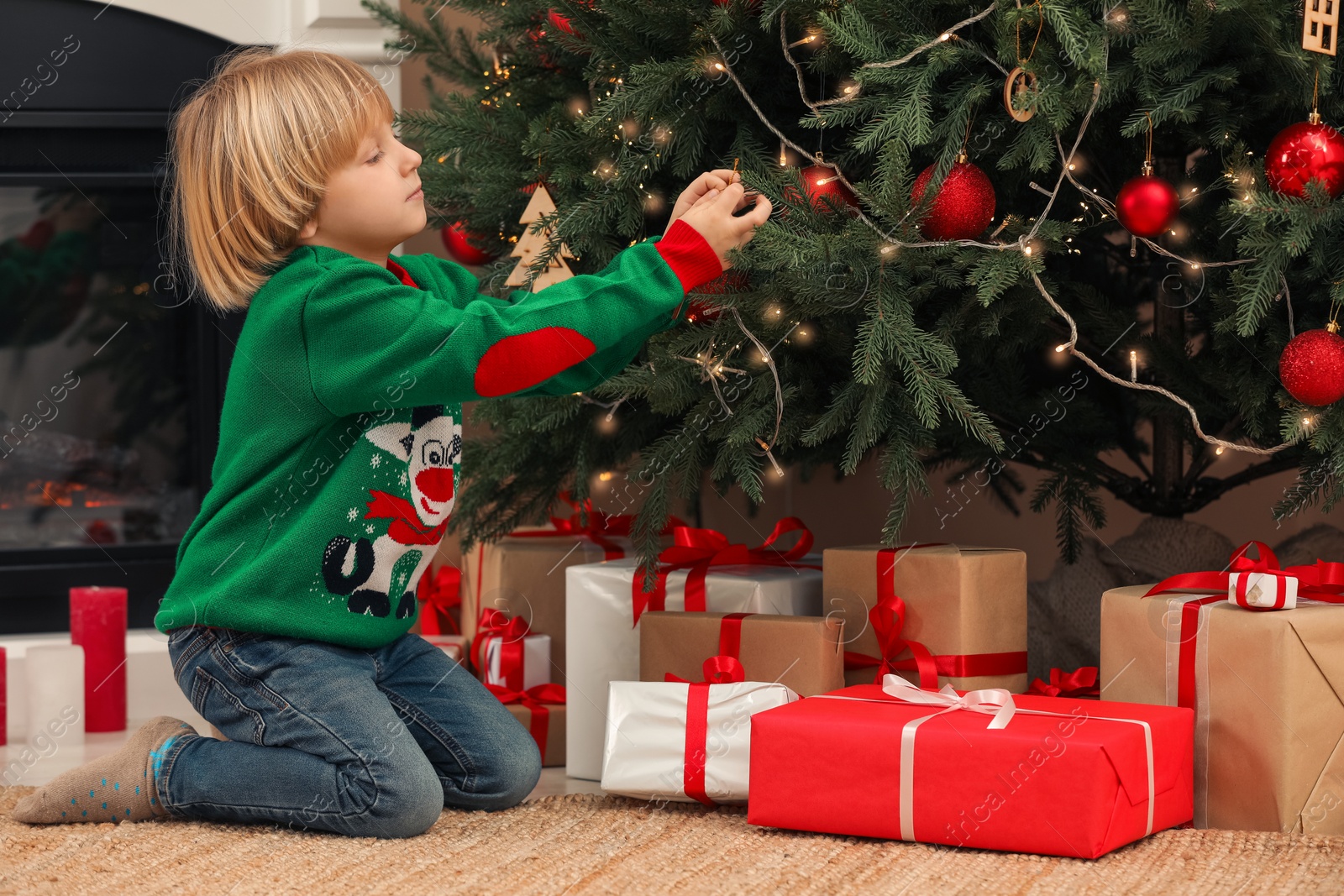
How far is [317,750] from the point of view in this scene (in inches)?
50.2

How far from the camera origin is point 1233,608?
1.25m

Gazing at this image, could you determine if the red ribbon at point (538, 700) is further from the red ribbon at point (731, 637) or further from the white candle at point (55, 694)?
the white candle at point (55, 694)

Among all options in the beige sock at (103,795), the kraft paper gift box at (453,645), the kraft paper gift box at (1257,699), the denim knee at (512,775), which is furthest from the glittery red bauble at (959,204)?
the beige sock at (103,795)

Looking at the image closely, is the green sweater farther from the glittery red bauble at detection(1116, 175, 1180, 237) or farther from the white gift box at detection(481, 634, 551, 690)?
the glittery red bauble at detection(1116, 175, 1180, 237)

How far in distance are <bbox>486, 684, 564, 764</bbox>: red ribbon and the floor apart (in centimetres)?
4

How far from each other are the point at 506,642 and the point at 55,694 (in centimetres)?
66

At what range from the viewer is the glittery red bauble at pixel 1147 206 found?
1269 millimetres

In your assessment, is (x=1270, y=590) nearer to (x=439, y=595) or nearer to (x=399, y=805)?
(x=399, y=805)

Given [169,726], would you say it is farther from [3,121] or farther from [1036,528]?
[1036,528]

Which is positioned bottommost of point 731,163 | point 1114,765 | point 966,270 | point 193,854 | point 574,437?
point 193,854

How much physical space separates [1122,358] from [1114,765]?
1.91ft

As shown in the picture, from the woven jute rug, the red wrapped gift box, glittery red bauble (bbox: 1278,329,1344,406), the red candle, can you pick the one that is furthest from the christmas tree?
the red candle

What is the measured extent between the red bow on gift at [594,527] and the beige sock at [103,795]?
21.4 inches

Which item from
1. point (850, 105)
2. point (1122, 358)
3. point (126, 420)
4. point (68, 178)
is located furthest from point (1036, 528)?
point (68, 178)
